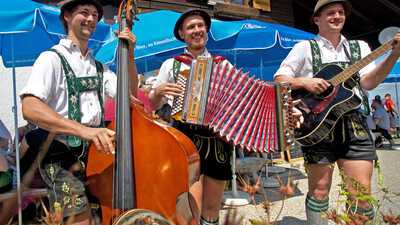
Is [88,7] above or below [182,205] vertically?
above

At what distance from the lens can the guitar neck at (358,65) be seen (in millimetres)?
2215

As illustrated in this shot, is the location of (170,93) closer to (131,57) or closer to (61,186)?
(131,57)

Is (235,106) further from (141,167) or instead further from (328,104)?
(141,167)

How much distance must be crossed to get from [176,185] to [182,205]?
77 millimetres

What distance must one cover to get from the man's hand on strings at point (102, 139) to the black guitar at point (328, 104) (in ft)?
4.20

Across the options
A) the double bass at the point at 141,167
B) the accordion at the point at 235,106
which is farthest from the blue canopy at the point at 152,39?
the double bass at the point at 141,167

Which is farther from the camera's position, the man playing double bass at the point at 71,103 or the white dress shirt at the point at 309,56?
the white dress shirt at the point at 309,56

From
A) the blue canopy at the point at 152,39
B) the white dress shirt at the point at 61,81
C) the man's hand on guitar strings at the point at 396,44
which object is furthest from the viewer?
the blue canopy at the point at 152,39

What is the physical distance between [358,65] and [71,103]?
1520 mm

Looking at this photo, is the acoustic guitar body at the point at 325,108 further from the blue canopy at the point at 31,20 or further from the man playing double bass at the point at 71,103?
the blue canopy at the point at 31,20

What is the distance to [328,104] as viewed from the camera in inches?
91.4

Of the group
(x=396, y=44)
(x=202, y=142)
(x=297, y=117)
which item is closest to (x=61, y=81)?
(x=202, y=142)

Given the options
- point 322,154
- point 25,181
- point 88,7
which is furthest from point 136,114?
point 322,154

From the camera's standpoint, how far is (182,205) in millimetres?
1475
